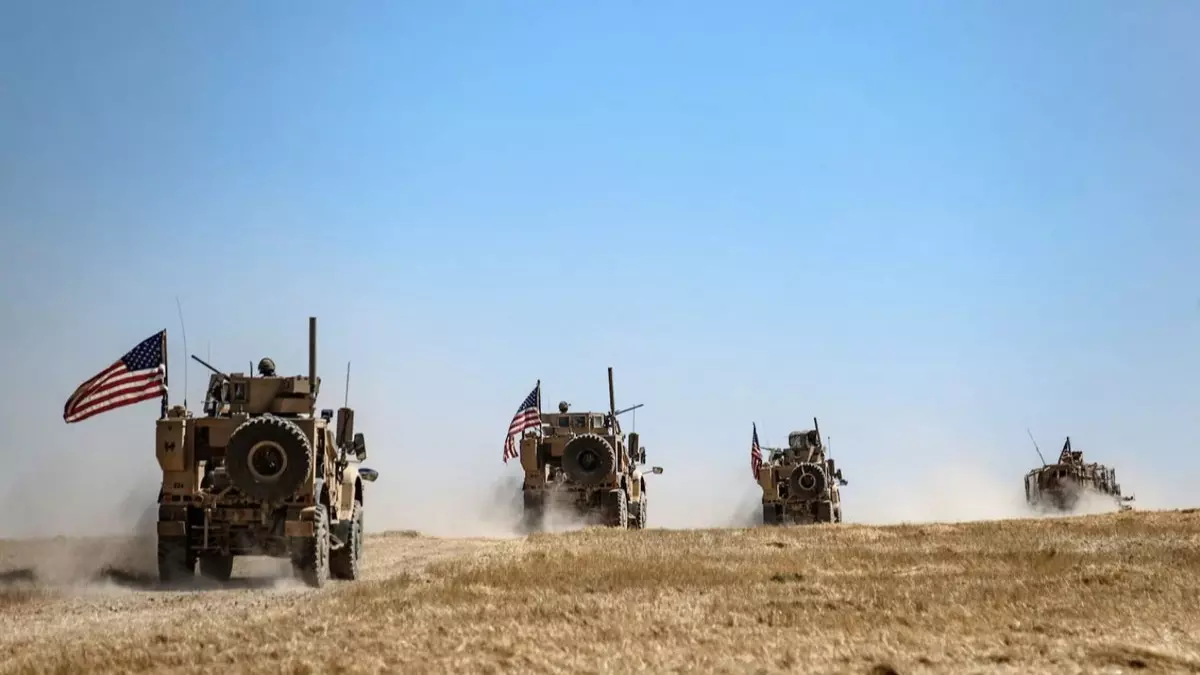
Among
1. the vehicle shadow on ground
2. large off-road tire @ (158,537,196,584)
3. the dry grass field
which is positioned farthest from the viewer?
large off-road tire @ (158,537,196,584)

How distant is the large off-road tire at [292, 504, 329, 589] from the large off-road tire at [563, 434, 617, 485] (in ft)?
55.9

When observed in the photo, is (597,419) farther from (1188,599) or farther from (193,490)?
(1188,599)

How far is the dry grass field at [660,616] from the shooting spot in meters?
10.7

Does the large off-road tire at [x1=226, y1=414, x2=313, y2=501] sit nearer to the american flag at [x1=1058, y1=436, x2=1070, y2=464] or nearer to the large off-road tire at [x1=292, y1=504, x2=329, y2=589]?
the large off-road tire at [x1=292, y1=504, x2=329, y2=589]

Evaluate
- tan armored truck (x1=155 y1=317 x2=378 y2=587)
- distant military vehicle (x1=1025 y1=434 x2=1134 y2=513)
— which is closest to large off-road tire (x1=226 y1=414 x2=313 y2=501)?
tan armored truck (x1=155 y1=317 x2=378 y2=587)

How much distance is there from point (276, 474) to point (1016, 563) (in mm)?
10883

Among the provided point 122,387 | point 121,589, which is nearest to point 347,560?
point 121,589

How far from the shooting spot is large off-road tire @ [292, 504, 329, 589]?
1820 centimetres

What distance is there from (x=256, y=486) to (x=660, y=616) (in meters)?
7.44

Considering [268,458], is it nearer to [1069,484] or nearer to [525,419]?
[525,419]

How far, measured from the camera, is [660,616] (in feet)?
43.2

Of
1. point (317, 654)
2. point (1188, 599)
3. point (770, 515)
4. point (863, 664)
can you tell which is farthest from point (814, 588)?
point (770, 515)

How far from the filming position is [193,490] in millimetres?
18984

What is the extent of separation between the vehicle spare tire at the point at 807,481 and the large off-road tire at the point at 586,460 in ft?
33.9
